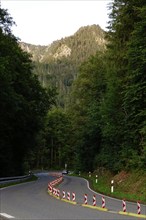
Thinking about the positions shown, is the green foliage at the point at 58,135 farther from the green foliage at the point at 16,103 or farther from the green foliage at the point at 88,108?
the green foliage at the point at 16,103

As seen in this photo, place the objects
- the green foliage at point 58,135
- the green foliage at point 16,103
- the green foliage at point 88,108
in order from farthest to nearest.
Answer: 1. the green foliage at point 58,135
2. the green foliage at point 88,108
3. the green foliage at point 16,103

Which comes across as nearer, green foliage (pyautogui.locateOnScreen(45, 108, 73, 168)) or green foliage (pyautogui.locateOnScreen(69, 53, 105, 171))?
green foliage (pyautogui.locateOnScreen(69, 53, 105, 171))

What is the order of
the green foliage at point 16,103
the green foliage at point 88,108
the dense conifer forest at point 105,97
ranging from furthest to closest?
the green foliage at point 88,108
the green foliage at point 16,103
the dense conifer forest at point 105,97

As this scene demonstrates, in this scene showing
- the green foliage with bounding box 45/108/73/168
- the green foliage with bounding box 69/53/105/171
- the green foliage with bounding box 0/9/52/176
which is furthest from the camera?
the green foliage with bounding box 45/108/73/168

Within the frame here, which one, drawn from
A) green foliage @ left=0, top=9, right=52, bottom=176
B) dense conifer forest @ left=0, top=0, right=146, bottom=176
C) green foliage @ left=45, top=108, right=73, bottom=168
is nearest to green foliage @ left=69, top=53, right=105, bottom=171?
dense conifer forest @ left=0, top=0, right=146, bottom=176

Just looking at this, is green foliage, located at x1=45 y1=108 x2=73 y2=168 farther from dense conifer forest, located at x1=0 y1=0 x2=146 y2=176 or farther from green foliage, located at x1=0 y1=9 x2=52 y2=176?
green foliage, located at x1=0 y1=9 x2=52 y2=176

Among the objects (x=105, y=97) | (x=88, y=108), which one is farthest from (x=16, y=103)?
(x=88, y=108)

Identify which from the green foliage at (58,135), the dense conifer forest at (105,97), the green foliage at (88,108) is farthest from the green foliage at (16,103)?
the green foliage at (58,135)

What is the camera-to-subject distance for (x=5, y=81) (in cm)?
3478

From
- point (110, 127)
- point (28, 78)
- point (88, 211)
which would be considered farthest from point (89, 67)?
point (88, 211)

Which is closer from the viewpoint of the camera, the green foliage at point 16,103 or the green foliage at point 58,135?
the green foliage at point 16,103

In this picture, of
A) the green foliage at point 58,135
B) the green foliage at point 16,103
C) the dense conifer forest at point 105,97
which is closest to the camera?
the dense conifer forest at point 105,97

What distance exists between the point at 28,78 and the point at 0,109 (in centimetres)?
1157

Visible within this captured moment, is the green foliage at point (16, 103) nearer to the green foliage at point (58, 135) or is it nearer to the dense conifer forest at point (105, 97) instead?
the dense conifer forest at point (105, 97)
